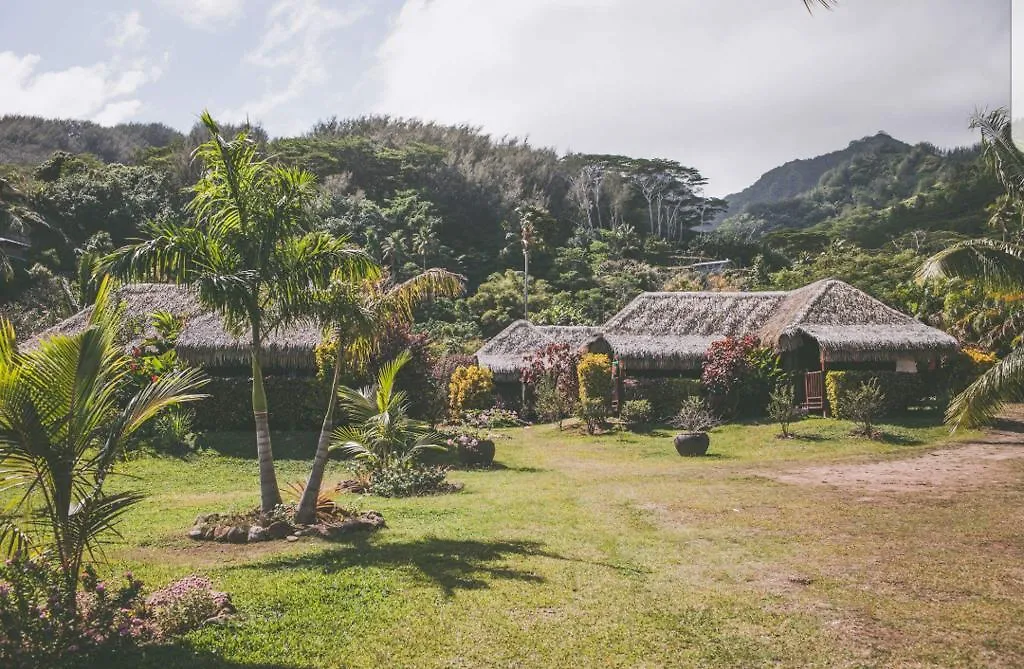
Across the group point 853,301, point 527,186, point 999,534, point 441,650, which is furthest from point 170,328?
point 527,186

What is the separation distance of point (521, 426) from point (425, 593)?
18.2 metres

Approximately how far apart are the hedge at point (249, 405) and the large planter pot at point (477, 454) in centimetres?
473

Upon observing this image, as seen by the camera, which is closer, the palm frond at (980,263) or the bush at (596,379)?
the palm frond at (980,263)

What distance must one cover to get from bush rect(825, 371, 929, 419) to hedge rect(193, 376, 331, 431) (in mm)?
14145

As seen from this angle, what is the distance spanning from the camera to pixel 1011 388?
36.7 feet

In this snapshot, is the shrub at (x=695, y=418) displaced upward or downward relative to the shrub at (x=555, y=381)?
downward

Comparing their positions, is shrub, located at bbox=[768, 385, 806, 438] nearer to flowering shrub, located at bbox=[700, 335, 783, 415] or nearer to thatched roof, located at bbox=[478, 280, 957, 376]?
flowering shrub, located at bbox=[700, 335, 783, 415]

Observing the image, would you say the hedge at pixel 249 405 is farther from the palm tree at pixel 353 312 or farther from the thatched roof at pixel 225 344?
the palm tree at pixel 353 312

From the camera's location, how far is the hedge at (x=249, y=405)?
1889cm

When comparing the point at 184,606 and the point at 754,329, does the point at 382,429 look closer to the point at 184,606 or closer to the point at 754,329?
the point at 184,606

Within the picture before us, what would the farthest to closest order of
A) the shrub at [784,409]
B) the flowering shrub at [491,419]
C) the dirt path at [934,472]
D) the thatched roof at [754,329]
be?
the flowering shrub at [491,419]
the thatched roof at [754,329]
the shrub at [784,409]
the dirt path at [934,472]

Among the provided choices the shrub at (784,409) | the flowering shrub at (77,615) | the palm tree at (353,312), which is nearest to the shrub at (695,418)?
the shrub at (784,409)

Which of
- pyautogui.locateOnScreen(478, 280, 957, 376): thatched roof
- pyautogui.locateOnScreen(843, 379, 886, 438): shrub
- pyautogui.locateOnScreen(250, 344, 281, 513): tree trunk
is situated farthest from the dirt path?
pyautogui.locateOnScreen(250, 344, 281, 513): tree trunk

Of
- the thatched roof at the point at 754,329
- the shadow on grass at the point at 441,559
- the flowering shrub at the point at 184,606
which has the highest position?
the thatched roof at the point at 754,329
